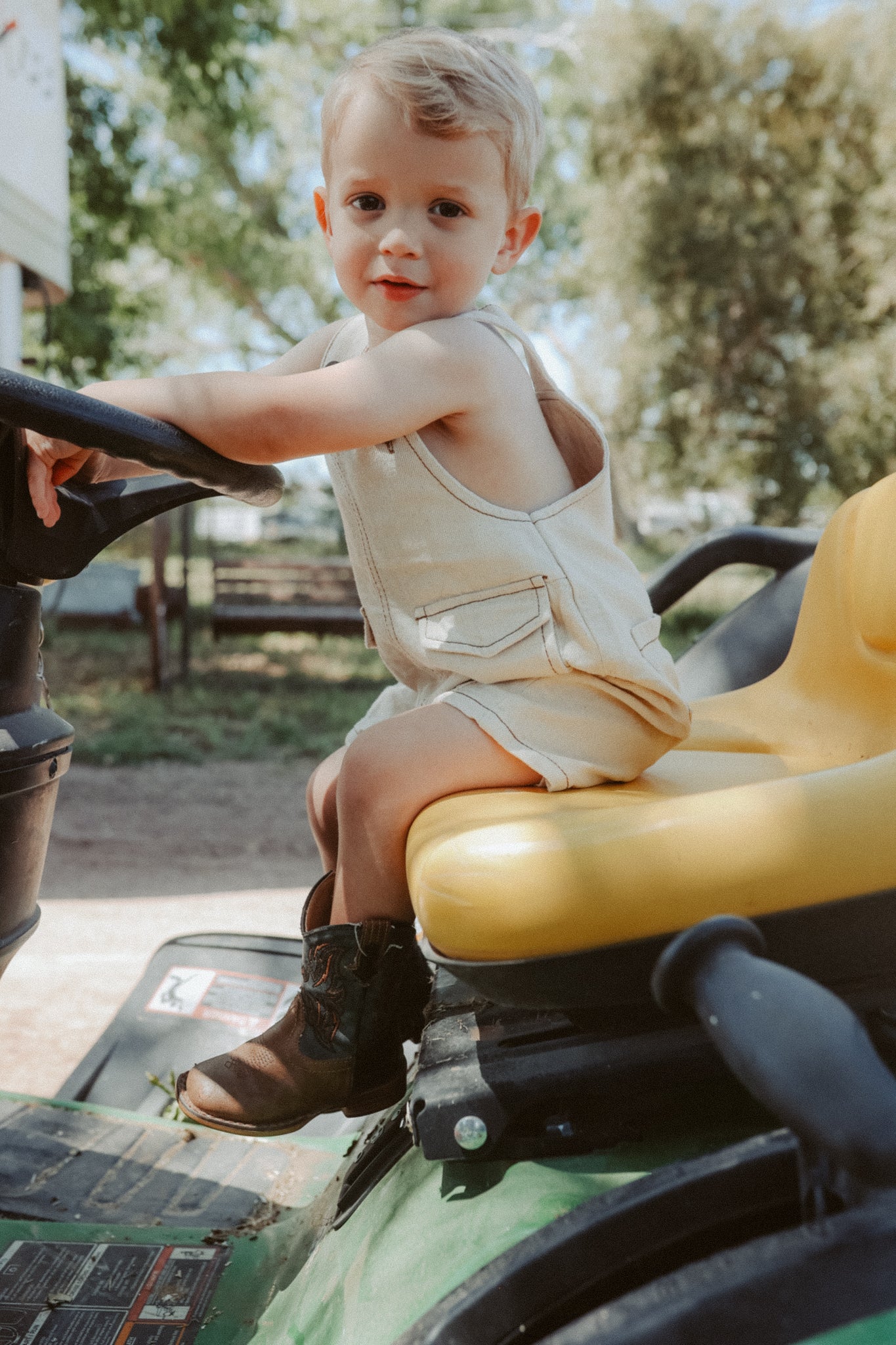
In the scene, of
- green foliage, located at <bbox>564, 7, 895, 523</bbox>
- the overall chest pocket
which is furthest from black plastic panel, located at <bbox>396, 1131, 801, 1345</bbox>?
green foliage, located at <bbox>564, 7, 895, 523</bbox>

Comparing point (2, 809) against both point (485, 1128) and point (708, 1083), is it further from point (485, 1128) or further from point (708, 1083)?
point (708, 1083)

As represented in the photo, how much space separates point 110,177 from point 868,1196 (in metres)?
7.76

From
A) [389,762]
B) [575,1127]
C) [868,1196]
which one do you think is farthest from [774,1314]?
[389,762]

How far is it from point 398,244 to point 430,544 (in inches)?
11.1

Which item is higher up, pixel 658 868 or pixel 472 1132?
pixel 658 868

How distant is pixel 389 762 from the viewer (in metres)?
1.05

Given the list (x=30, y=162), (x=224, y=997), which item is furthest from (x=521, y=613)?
(x=30, y=162)

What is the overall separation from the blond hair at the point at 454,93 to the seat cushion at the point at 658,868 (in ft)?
2.16

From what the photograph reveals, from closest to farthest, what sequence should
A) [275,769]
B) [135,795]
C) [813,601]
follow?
[813,601] → [135,795] → [275,769]

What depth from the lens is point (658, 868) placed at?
2.70ft

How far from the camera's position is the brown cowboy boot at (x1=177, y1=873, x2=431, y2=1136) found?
3.55 ft

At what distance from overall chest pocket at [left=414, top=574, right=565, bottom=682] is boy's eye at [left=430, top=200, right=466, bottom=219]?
0.36 metres

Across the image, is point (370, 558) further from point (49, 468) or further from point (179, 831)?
point (179, 831)

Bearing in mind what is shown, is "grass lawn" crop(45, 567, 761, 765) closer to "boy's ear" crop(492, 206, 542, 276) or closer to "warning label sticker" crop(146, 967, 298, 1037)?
"warning label sticker" crop(146, 967, 298, 1037)
